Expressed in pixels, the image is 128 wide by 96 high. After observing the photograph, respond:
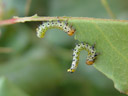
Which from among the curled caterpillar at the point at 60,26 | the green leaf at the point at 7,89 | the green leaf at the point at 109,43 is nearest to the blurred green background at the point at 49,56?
the green leaf at the point at 7,89

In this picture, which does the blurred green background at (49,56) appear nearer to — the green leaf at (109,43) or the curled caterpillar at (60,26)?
the curled caterpillar at (60,26)

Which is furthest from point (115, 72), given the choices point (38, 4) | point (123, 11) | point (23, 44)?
point (38, 4)

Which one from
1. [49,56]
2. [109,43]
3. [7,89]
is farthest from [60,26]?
[49,56]

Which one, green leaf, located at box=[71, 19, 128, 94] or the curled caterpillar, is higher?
the curled caterpillar

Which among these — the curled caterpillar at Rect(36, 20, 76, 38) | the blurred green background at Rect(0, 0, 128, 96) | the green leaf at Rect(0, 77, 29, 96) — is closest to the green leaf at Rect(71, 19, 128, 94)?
the curled caterpillar at Rect(36, 20, 76, 38)

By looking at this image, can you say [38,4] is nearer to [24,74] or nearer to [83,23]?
[24,74]

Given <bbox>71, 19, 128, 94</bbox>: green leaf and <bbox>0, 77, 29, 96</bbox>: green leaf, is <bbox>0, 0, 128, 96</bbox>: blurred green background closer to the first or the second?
<bbox>0, 77, 29, 96</bbox>: green leaf
